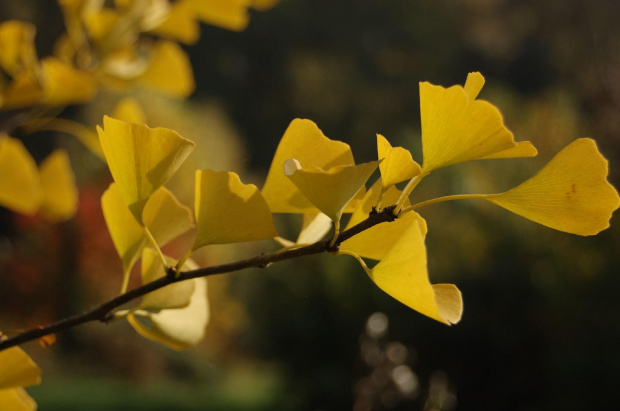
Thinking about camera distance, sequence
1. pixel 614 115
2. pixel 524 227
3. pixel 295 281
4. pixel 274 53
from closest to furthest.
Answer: pixel 524 227, pixel 295 281, pixel 614 115, pixel 274 53

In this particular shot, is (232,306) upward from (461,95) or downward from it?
downward

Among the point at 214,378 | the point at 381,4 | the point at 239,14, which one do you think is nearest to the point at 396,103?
the point at 381,4

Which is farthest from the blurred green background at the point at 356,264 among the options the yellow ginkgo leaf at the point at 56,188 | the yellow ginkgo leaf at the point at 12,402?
the yellow ginkgo leaf at the point at 12,402

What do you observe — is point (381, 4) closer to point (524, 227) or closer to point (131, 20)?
point (524, 227)

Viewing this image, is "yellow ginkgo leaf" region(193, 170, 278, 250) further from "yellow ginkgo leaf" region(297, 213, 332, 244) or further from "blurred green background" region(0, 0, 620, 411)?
"blurred green background" region(0, 0, 620, 411)

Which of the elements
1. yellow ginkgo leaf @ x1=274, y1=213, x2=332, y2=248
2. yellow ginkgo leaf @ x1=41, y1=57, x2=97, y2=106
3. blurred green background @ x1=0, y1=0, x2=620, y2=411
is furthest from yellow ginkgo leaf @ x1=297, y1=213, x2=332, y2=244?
blurred green background @ x1=0, y1=0, x2=620, y2=411

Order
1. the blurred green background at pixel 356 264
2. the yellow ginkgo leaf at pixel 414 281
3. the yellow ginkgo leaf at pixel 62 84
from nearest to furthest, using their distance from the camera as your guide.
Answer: the yellow ginkgo leaf at pixel 414 281 < the yellow ginkgo leaf at pixel 62 84 < the blurred green background at pixel 356 264

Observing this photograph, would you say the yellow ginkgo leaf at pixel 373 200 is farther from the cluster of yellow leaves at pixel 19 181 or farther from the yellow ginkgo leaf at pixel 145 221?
the cluster of yellow leaves at pixel 19 181
